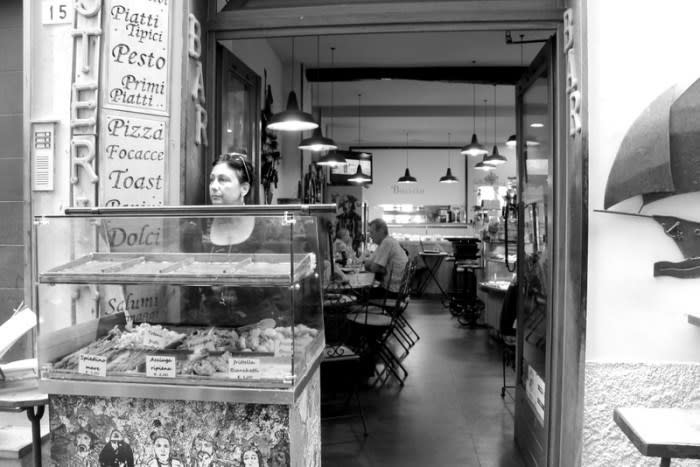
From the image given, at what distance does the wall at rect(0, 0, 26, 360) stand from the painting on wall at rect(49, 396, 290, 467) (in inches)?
62.4

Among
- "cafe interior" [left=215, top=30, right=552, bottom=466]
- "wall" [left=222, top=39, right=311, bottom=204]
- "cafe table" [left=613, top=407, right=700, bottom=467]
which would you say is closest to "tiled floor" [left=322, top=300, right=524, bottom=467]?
"cafe interior" [left=215, top=30, right=552, bottom=466]

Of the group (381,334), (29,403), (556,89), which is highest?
(556,89)

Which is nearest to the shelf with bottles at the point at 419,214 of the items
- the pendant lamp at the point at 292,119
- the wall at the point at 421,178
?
the wall at the point at 421,178

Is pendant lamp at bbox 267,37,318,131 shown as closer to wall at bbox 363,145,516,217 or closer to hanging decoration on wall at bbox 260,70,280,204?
hanging decoration on wall at bbox 260,70,280,204

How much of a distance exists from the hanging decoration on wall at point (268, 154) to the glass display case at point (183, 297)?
4216 mm

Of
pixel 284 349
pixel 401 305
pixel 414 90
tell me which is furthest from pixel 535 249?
pixel 414 90

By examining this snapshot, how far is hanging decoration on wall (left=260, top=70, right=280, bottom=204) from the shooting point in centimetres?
653

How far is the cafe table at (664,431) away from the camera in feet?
6.23

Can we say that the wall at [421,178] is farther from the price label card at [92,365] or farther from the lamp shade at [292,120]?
the price label card at [92,365]

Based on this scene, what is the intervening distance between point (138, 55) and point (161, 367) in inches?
64.6

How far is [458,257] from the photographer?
1057cm

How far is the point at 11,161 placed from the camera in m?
3.35

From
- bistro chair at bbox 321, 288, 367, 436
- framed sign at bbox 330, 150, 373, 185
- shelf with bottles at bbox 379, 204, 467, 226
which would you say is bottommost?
bistro chair at bbox 321, 288, 367, 436

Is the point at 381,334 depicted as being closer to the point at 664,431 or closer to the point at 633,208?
the point at 633,208
